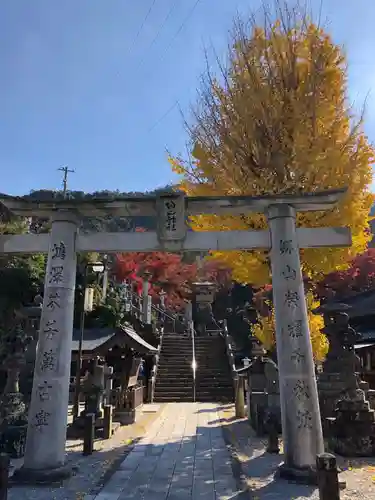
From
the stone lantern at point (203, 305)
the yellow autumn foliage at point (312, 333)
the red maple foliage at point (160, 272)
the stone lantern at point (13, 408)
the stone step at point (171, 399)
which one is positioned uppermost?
the red maple foliage at point (160, 272)

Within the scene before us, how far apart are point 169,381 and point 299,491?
577 inches

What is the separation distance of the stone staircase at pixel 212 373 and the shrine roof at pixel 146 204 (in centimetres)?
1345

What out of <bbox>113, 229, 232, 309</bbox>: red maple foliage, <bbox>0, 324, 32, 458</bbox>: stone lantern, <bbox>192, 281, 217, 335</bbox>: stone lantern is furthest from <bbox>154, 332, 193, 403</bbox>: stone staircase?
<bbox>0, 324, 32, 458</bbox>: stone lantern

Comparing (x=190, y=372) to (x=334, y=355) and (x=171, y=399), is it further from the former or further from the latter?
(x=334, y=355)

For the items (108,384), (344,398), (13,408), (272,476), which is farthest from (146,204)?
(108,384)

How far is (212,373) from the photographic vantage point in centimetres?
2017

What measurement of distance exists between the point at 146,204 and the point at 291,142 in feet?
18.8

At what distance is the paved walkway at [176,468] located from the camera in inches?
223

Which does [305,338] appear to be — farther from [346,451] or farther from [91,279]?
[91,279]

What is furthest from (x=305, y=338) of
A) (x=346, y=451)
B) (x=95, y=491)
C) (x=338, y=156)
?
(x=338, y=156)

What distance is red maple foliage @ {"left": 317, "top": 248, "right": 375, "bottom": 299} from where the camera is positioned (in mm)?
28156

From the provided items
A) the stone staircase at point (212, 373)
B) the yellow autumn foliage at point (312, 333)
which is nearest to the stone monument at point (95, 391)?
the yellow autumn foliage at point (312, 333)

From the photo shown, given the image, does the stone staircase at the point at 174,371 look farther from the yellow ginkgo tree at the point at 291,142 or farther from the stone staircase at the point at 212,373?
the yellow ginkgo tree at the point at 291,142

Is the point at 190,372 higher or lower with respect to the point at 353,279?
lower
